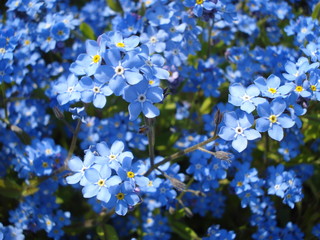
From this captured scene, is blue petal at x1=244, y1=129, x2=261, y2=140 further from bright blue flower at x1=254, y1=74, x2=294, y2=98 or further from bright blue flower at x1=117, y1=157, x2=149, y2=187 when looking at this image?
bright blue flower at x1=117, y1=157, x2=149, y2=187

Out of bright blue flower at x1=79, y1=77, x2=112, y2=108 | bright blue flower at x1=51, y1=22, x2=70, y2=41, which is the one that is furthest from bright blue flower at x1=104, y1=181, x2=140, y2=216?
bright blue flower at x1=51, y1=22, x2=70, y2=41

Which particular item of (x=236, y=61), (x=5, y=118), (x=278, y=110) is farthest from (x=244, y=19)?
(x=5, y=118)

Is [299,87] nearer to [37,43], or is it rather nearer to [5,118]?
[37,43]

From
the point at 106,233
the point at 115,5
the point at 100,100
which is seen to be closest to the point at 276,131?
the point at 100,100

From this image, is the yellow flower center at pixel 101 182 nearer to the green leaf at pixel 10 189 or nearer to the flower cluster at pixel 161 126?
the flower cluster at pixel 161 126

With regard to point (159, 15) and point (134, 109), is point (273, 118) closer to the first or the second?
point (134, 109)

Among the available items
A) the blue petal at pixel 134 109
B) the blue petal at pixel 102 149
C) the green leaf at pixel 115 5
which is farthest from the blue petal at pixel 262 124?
the green leaf at pixel 115 5
